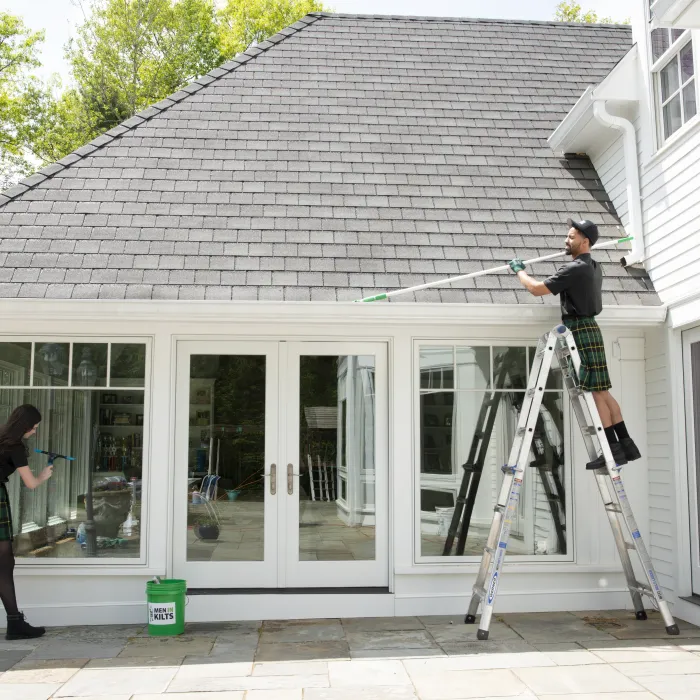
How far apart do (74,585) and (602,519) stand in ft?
13.9

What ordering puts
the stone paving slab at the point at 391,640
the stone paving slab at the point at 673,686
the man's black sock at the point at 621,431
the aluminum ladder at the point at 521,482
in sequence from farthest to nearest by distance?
the man's black sock at the point at 621,431, the aluminum ladder at the point at 521,482, the stone paving slab at the point at 391,640, the stone paving slab at the point at 673,686

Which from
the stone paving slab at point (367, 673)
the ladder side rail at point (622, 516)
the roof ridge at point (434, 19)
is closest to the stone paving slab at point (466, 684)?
the stone paving slab at point (367, 673)

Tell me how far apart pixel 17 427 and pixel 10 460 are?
0.80 feet

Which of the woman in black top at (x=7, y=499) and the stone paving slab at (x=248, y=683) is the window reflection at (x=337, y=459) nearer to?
the stone paving slab at (x=248, y=683)

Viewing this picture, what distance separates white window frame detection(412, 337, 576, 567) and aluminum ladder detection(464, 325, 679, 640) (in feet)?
1.73

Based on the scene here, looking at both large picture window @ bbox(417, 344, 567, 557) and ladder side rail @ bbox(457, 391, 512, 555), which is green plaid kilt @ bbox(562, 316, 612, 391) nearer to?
large picture window @ bbox(417, 344, 567, 557)

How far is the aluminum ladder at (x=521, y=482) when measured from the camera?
217 inches

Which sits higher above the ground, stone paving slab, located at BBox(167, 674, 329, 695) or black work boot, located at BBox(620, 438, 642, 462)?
black work boot, located at BBox(620, 438, 642, 462)

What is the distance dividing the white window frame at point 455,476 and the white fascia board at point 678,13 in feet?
10.0

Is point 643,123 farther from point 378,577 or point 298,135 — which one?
point 378,577

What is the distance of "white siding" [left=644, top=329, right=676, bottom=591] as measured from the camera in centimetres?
625

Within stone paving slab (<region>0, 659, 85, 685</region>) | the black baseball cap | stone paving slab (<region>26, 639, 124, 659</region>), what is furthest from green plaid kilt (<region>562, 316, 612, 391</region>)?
stone paving slab (<region>0, 659, 85, 685</region>)

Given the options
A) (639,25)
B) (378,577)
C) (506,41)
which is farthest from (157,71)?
(378,577)

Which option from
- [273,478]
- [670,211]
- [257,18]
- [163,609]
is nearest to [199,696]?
[163,609]
